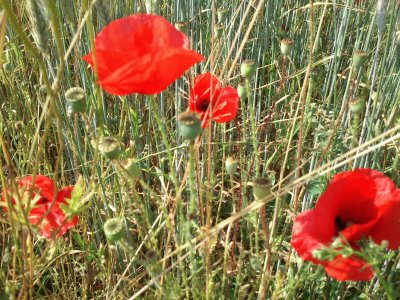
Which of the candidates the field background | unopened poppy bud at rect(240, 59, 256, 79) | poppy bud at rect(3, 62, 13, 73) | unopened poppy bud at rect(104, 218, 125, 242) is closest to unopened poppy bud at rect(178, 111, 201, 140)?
the field background

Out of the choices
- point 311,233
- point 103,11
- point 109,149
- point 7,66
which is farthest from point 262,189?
point 7,66

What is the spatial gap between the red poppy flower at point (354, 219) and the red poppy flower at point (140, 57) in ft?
0.78

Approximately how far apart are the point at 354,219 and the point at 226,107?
0.33 metres

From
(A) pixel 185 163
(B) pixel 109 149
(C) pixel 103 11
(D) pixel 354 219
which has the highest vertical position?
(C) pixel 103 11

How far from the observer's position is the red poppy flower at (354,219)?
583mm

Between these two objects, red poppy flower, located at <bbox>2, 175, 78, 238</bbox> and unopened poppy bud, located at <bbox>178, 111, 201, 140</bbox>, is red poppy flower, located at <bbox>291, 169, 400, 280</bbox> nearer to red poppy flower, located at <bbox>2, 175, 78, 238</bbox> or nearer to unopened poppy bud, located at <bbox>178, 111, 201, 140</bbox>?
unopened poppy bud, located at <bbox>178, 111, 201, 140</bbox>

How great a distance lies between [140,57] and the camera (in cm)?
67

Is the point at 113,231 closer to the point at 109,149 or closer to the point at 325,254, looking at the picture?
the point at 109,149

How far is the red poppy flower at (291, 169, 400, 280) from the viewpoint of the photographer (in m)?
0.58

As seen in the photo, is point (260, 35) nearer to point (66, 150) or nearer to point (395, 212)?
point (66, 150)

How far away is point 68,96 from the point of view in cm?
66

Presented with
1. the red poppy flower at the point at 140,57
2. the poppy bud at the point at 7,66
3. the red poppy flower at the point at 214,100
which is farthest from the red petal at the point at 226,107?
the poppy bud at the point at 7,66

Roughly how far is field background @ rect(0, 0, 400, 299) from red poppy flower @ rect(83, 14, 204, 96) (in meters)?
0.04

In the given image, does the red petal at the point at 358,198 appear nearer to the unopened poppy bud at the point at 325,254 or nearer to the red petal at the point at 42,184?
the unopened poppy bud at the point at 325,254
